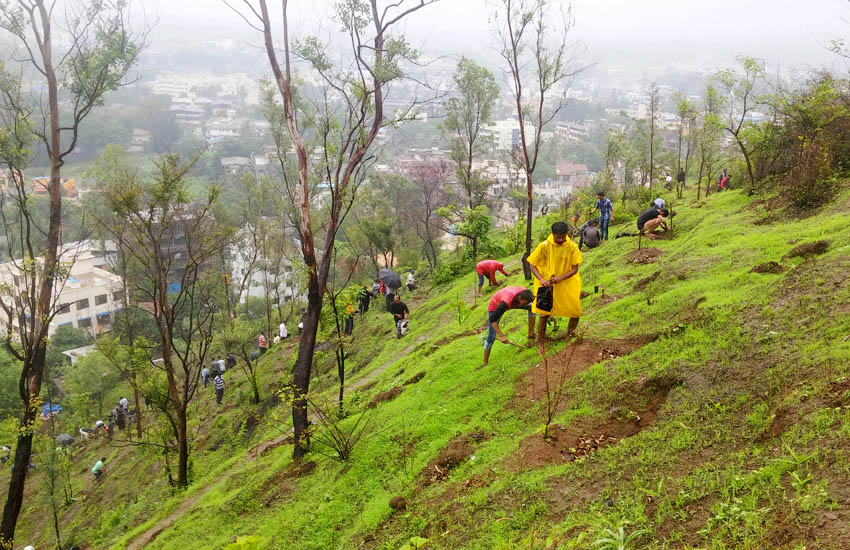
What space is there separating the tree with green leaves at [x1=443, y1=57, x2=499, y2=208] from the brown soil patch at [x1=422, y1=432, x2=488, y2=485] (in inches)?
738

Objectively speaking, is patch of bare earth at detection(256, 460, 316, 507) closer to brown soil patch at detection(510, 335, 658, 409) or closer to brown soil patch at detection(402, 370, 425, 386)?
brown soil patch at detection(402, 370, 425, 386)

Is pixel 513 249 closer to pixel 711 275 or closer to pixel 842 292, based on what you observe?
pixel 711 275

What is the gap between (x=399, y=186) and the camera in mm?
38688

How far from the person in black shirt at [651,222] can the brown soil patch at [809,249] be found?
5685 mm

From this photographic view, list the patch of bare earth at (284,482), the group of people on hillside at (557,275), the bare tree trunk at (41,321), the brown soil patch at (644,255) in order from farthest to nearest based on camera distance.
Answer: the brown soil patch at (644,255) < the bare tree trunk at (41,321) < the patch of bare earth at (284,482) < the group of people on hillside at (557,275)

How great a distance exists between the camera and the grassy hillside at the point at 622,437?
3.93 meters

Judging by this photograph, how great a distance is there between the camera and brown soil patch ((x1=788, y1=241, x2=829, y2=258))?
26.2ft

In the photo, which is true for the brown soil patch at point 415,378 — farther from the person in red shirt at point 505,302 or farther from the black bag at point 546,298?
the black bag at point 546,298

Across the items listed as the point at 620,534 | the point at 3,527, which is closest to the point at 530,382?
the point at 620,534

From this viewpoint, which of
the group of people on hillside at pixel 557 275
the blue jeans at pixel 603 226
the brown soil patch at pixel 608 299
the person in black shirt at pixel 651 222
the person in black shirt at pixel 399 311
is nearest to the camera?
the group of people on hillside at pixel 557 275

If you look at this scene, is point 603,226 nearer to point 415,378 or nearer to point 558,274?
point 415,378

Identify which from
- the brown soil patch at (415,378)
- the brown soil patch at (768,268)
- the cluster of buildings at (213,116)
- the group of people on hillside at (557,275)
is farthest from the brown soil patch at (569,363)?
the cluster of buildings at (213,116)

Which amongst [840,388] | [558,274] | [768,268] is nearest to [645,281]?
[768,268]

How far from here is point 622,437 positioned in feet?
18.0
